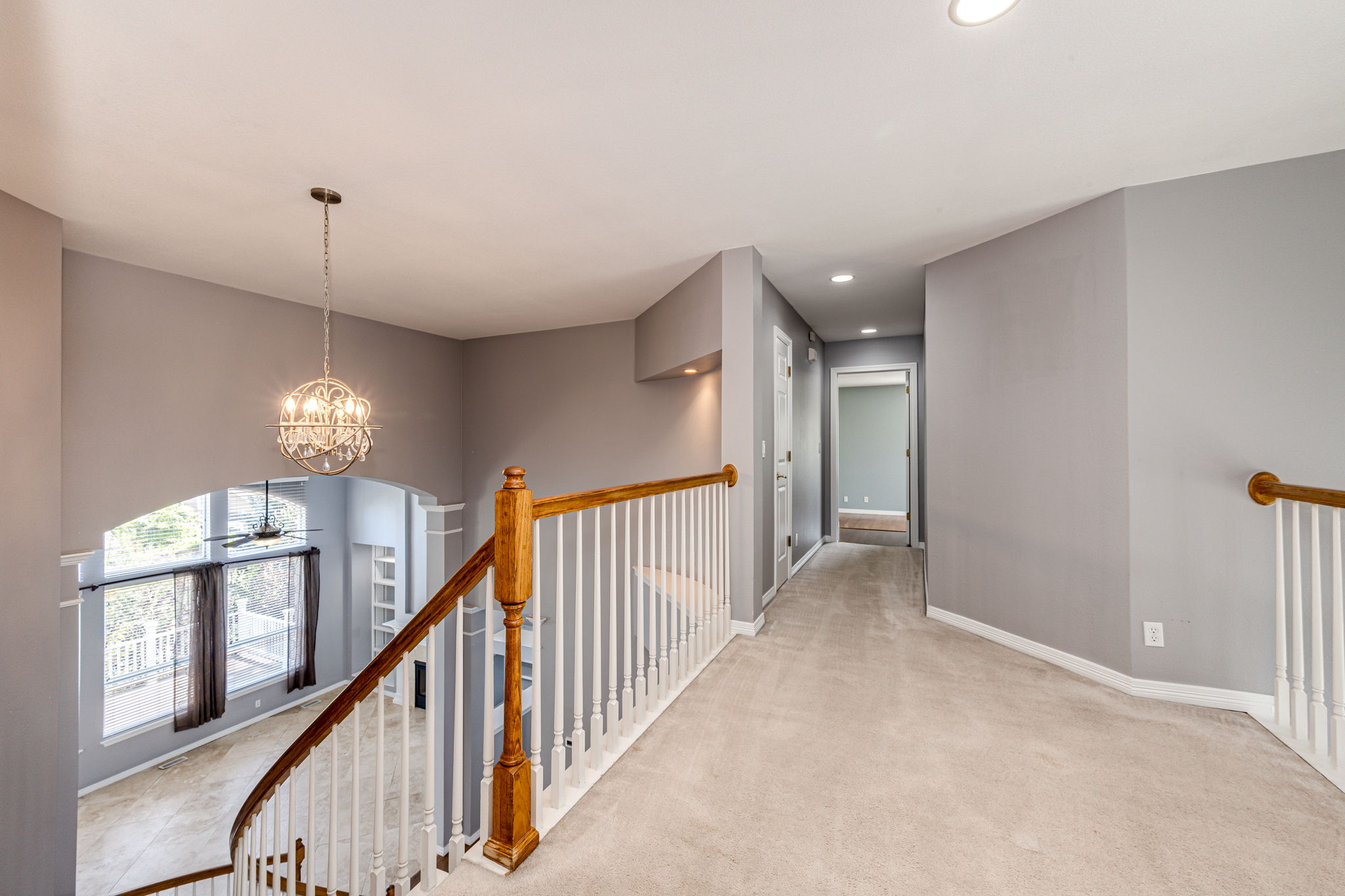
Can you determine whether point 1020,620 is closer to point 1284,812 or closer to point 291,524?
point 1284,812

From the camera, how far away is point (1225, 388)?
2.39 metres

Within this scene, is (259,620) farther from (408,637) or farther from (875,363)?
(875,363)

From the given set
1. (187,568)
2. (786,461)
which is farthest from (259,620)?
(786,461)

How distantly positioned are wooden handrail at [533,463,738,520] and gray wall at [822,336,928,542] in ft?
11.9

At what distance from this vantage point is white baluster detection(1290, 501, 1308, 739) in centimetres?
207

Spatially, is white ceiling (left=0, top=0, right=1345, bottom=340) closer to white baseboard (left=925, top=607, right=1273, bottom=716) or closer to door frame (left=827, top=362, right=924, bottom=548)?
white baseboard (left=925, top=607, right=1273, bottom=716)

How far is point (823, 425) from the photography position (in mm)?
6367

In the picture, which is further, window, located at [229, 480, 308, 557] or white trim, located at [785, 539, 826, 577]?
window, located at [229, 480, 308, 557]

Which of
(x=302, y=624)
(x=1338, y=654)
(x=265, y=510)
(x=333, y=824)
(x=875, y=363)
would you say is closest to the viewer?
(x=333, y=824)

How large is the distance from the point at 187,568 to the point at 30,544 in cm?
468

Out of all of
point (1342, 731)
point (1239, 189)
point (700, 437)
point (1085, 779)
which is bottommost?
point (1085, 779)

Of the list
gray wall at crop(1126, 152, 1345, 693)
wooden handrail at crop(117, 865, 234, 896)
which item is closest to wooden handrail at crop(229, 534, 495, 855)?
wooden handrail at crop(117, 865, 234, 896)

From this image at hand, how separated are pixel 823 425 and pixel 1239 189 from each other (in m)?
4.15

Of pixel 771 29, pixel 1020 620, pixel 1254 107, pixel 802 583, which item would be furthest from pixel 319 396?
pixel 1254 107
